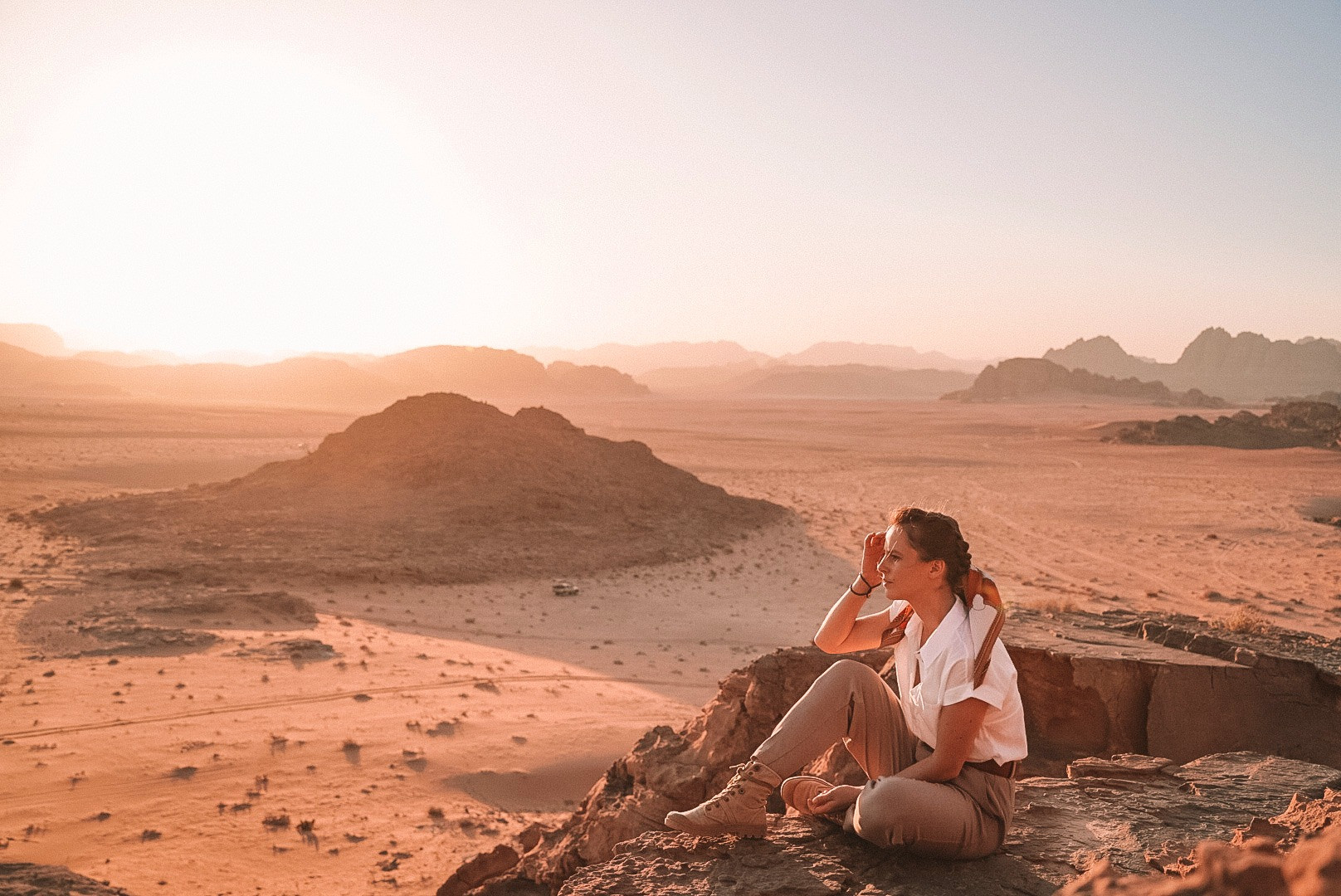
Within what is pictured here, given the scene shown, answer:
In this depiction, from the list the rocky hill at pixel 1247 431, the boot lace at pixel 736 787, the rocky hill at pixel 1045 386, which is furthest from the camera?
the rocky hill at pixel 1045 386

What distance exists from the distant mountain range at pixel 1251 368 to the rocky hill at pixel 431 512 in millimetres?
116711

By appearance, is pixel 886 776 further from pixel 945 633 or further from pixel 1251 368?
pixel 1251 368

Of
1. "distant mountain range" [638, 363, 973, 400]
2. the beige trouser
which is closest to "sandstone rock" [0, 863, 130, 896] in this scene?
the beige trouser

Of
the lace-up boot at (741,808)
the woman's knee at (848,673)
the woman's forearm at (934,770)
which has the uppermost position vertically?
the woman's knee at (848,673)

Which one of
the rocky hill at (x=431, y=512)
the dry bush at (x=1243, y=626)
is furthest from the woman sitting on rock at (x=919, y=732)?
the rocky hill at (x=431, y=512)

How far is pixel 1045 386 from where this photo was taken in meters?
95.7

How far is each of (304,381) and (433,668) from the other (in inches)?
3431

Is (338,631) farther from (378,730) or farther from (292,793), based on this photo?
(292,793)

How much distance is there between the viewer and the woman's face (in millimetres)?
2834

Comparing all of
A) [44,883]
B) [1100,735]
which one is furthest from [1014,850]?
[44,883]

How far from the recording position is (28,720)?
6.53 metres

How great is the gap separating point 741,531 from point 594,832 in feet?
45.3

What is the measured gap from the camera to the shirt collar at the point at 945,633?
271 centimetres

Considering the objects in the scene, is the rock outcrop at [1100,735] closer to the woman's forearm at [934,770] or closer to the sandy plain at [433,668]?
the woman's forearm at [934,770]
